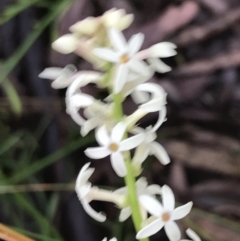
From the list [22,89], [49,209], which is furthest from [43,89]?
[49,209]

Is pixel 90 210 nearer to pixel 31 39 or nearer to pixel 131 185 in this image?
pixel 131 185

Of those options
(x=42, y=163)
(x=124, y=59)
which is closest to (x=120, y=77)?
(x=124, y=59)

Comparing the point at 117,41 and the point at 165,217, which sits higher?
the point at 117,41

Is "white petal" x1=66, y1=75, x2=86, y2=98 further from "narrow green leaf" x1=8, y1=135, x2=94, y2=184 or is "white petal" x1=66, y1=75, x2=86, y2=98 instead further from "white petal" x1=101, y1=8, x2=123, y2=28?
"narrow green leaf" x1=8, y1=135, x2=94, y2=184

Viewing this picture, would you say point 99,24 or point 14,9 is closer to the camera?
point 99,24

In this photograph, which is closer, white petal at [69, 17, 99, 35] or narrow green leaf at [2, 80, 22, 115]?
white petal at [69, 17, 99, 35]

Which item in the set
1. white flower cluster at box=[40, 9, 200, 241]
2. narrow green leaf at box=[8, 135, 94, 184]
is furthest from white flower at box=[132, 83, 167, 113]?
narrow green leaf at box=[8, 135, 94, 184]
